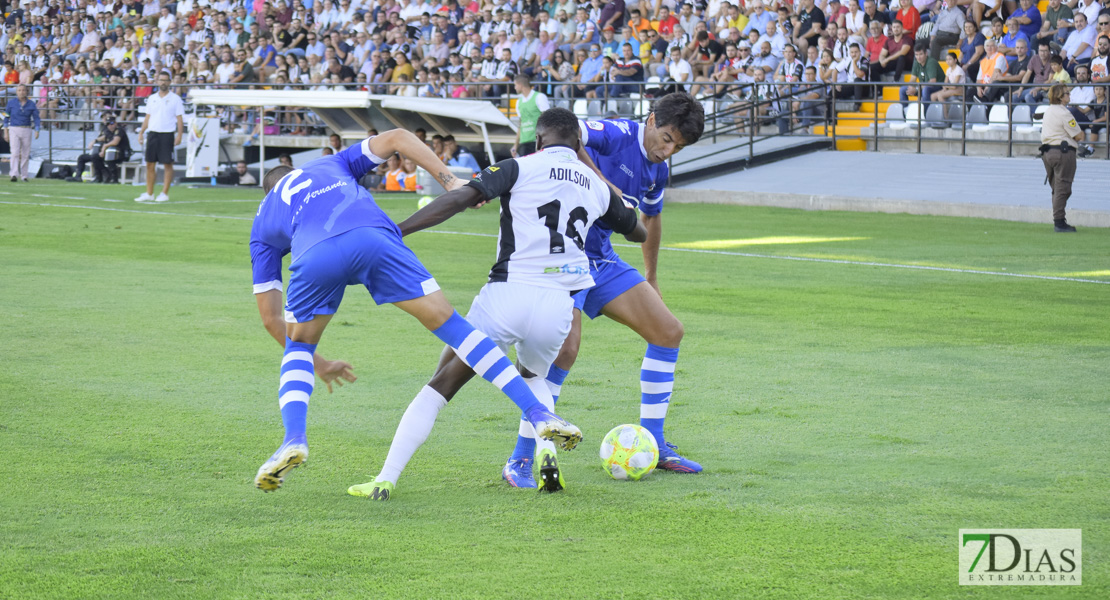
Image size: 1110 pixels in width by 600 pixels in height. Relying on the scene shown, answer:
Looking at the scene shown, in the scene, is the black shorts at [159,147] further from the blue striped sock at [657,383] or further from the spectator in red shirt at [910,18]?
the blue striped sock at [657,383]

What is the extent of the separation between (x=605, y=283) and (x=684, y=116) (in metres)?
0.84

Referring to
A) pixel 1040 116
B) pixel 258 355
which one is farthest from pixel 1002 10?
pixel 258 355

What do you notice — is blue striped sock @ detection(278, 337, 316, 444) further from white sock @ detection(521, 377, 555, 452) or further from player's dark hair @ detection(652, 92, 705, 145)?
player's dark hair @ detection(652, 92, 705, 145)

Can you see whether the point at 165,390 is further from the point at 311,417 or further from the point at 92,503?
the point at 92,503

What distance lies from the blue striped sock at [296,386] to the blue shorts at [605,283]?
1.25 meters

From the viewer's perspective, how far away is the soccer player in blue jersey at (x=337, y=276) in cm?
493

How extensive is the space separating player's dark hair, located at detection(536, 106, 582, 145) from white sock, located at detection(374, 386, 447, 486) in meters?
1.25

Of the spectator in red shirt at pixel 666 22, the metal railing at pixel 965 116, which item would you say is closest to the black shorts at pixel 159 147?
the spectator in red shirt at pixel 666 22

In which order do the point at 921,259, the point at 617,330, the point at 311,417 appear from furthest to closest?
the point at 921,259 → the point at 617,330 → the point at 311,417

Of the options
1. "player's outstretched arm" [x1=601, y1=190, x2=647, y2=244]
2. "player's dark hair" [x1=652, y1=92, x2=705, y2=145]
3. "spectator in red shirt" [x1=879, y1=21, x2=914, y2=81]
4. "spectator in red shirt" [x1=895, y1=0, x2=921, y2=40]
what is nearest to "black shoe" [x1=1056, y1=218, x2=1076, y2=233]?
"spectator in red shirt" [x1=879, y1=21, x2=914, y2=81]

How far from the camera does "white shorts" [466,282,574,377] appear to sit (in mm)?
5117

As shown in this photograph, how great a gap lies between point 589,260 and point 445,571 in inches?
82.3

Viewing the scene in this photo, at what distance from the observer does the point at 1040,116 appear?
2136cm

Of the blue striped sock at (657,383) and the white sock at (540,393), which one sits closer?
the white sock at (540,393)
